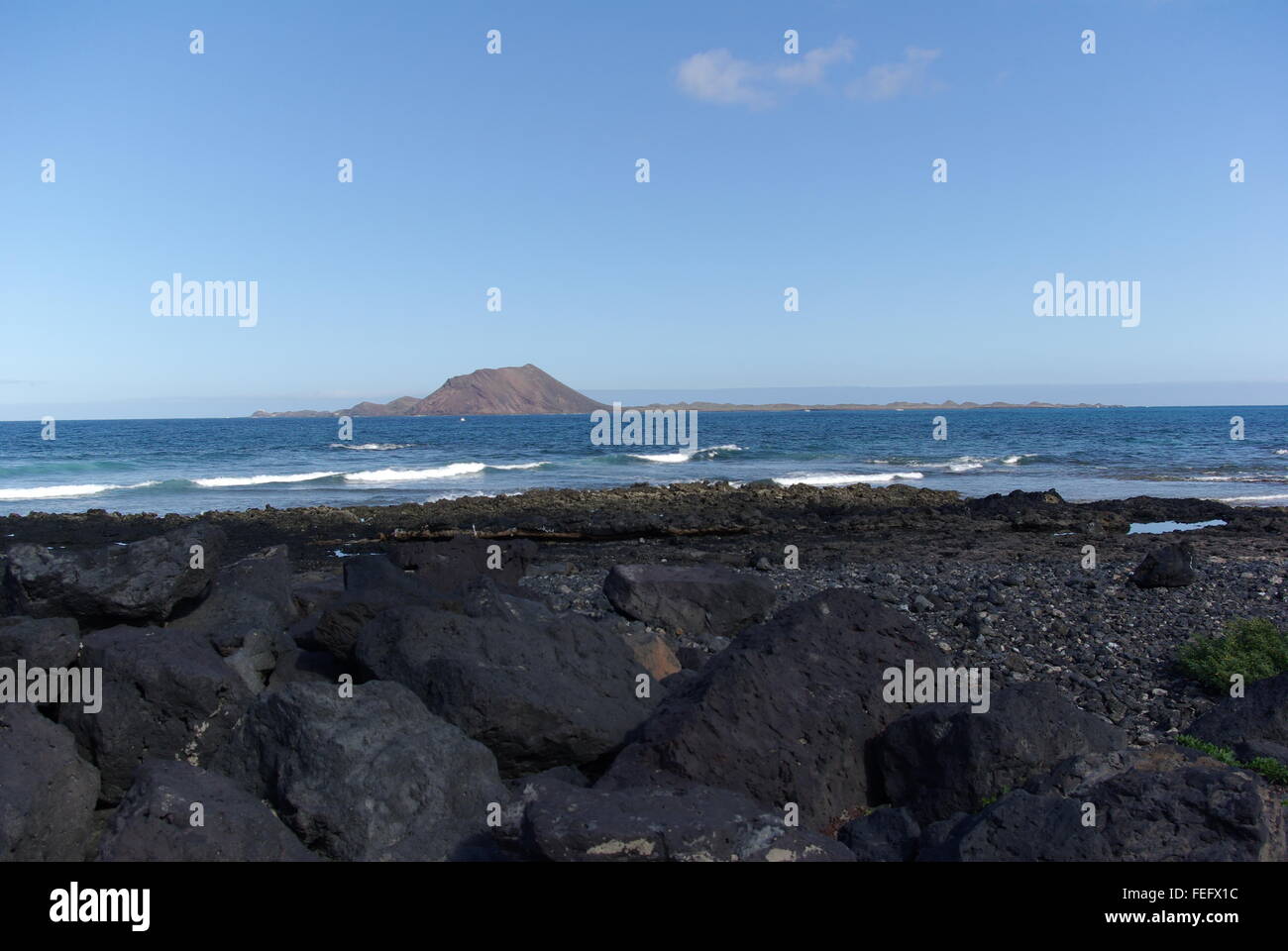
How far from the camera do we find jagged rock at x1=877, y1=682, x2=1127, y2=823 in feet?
16.4

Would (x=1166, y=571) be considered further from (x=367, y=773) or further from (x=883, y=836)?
(x=367, y=773)

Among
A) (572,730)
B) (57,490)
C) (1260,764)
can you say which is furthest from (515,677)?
(57,490)

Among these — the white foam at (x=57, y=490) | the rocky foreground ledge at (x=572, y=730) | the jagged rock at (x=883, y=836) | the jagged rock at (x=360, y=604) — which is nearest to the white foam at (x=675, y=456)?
the white foam at (x=57, y=490)

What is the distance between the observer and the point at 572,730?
5.67 metres

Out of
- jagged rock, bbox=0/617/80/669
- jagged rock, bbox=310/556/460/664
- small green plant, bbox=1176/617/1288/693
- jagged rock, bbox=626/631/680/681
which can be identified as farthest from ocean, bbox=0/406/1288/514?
jagged rock, bbox=0/617/80/669

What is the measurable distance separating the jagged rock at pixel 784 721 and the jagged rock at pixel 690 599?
3.50 m

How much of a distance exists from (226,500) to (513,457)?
69.2 ft

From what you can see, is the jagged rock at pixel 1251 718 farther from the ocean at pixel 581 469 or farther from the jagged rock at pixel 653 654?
the ocean at pixel 581 469

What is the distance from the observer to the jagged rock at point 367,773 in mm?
4641

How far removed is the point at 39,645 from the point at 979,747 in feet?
17.4

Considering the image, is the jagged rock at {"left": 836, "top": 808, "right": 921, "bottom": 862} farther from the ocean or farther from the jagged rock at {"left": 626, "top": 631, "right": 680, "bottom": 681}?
the ocean

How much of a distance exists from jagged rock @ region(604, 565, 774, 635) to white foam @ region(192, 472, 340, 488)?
1177 inches

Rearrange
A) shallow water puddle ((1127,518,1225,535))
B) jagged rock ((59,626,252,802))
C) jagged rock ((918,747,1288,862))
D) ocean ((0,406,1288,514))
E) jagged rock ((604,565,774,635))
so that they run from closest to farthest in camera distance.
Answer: jagged rock ((918,747,1288,862))
jagged rock ((59,626,252,802))
jagged rock ((604,565,774,635))
shallow water puddle ((1127,518,1225,535))
ocean ((0,406,1288,514))
